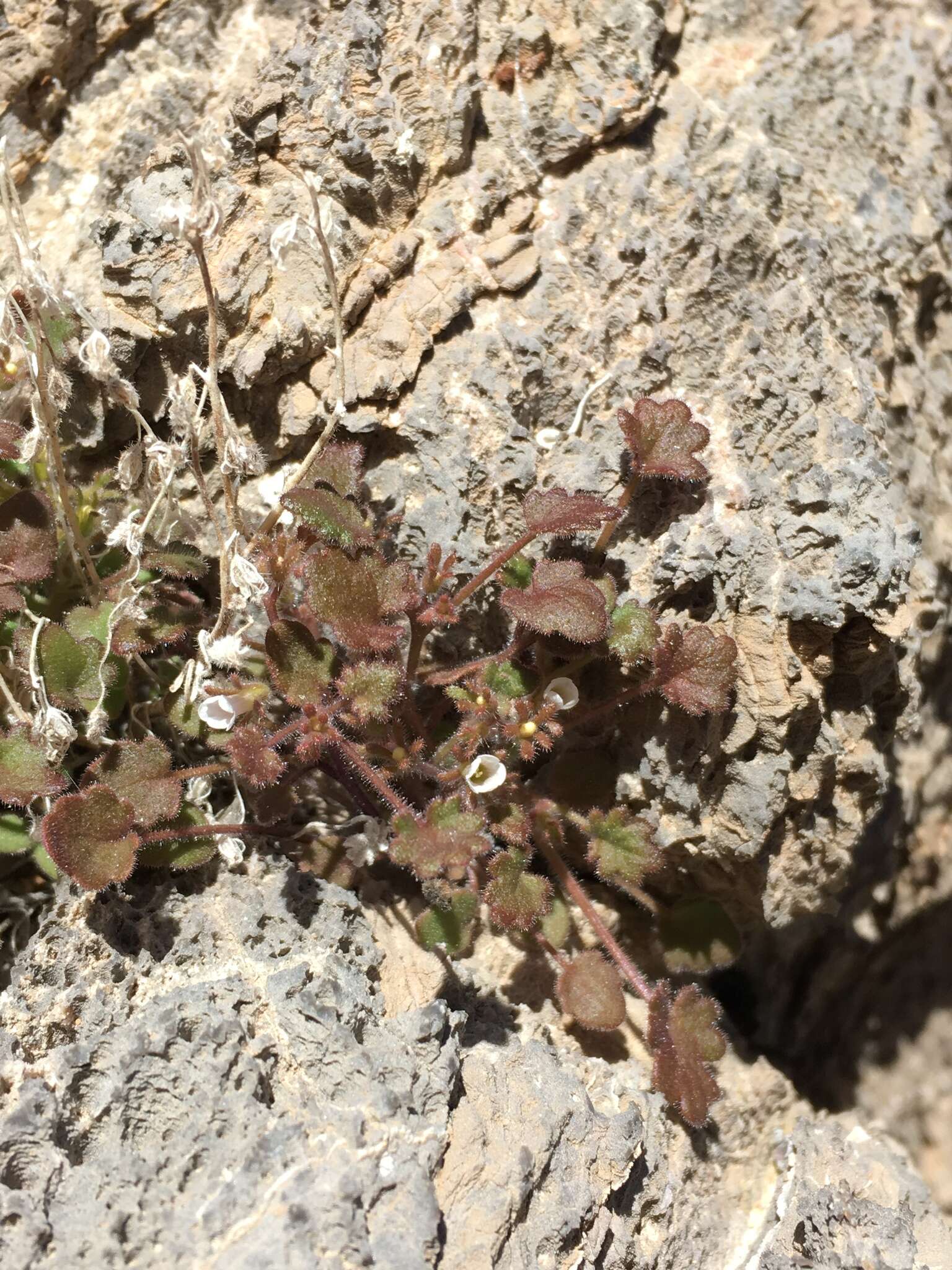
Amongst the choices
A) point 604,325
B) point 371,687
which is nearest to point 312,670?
point 371,687

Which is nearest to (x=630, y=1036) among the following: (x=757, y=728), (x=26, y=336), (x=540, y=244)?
(x=757, y=728)

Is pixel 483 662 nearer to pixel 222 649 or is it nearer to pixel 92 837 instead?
pixel 222 649

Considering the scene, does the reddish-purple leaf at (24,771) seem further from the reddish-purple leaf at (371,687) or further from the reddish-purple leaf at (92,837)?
the reddish-purple leaf at (371,687)

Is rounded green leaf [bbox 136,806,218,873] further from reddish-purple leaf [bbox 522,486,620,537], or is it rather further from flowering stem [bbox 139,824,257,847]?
reddish-purple leaf [bbox 522,486,620,537]

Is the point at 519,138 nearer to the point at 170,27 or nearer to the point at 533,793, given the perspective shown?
the point at 170,27

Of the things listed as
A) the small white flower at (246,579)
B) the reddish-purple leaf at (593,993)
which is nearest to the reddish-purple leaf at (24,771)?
the small white flower at (246,579)

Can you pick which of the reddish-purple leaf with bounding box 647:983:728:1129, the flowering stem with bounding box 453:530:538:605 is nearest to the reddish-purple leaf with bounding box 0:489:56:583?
the flowering stem with bounding box 453:530:538:605
